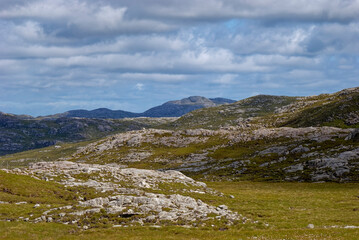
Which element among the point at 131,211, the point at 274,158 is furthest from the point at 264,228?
the point at 274,158

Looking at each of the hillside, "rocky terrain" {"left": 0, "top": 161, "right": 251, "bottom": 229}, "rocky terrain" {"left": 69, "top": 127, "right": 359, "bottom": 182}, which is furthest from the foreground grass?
"rocky terrain" {"left": 69, "top": 127, "right": 359, "bottom": 182}

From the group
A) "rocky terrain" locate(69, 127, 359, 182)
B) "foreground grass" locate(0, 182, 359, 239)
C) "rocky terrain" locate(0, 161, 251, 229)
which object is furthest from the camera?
"rocky terrain" locate(69, 127, 359, 182)

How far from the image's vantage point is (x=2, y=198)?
45719 mm

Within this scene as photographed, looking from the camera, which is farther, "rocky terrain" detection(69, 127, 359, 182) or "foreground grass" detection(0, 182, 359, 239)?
"rocky terrain" detection(69, 127, 359, 182)

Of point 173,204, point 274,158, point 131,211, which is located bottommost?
point 173,204

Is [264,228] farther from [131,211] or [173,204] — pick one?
[131,211]

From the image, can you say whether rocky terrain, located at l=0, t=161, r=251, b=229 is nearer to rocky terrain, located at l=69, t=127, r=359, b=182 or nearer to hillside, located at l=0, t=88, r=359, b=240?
hillside, located at l=0, t=88, r=359, b=240

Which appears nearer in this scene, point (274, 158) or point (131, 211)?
point (131, 211)

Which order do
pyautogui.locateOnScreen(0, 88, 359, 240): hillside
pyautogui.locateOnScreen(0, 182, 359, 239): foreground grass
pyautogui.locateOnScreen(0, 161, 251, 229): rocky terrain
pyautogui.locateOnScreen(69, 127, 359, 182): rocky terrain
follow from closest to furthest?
pyautogui.locateOnScreen(0, 182, 359, 239): foreground grass, pyautogui.locateOnScreen(0, 88, 359, 240): hillside, pyautogui.locateOnScreen(0, 161, 251, 229): rocky terrain, pyautogui.locateOnScreen(69, 127, 359, 182): rocky terrain

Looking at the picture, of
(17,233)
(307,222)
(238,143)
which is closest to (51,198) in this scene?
(17,233)

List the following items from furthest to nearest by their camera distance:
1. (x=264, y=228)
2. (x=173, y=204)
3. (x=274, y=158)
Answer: (x=274, y=158)
(x=173, y=204)
(x=264, y=228)

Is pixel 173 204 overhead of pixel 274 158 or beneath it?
beneath

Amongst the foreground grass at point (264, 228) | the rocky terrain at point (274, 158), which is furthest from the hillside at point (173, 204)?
the rocky terrain at point (274, 158)

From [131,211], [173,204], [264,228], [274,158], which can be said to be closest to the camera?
[264,228]
